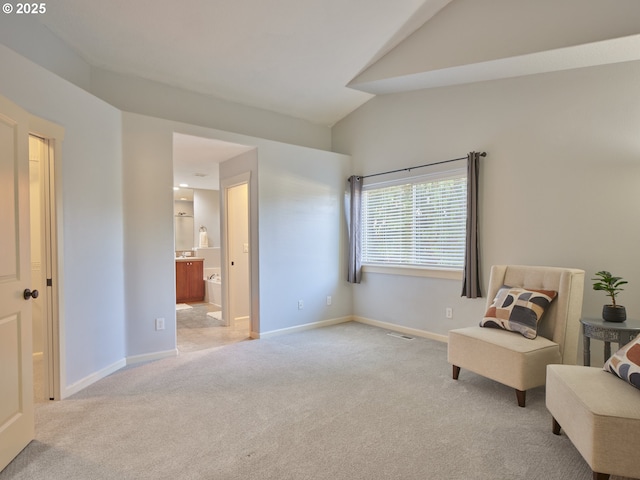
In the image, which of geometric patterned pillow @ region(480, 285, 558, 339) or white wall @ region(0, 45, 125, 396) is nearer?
white wall @ region(0, 45, 125, 396)

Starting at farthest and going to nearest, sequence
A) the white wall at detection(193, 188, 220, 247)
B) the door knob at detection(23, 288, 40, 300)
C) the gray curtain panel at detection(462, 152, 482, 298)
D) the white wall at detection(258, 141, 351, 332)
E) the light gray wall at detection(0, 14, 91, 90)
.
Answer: the white wall at detection(193, 188, 220, 247)
the white wall at detection(258, 141, 351, 332)
the gray curtain panel at detection(462, 152, 482, 298)
the light gray wall at detection(0, 14, 91, 90)
the door knob at detection(23, 288, 40, 300)

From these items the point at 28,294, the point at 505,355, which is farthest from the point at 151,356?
the point at 505,355

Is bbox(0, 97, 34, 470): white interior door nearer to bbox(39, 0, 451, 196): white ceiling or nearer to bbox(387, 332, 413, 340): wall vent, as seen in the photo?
bbox(39, 0, 451, 196): white ceiling

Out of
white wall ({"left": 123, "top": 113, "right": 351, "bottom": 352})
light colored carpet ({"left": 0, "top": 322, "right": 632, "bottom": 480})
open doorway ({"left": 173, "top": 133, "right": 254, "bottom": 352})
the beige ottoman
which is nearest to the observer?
the beige ottoman

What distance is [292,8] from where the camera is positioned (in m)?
3.19

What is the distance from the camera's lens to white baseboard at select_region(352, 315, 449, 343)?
437 cm

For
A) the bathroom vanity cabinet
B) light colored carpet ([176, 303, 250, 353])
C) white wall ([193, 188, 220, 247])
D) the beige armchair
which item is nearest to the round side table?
the beige armchair

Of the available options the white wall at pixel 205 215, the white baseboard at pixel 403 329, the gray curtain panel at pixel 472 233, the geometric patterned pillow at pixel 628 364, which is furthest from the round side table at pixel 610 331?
the white wall at pixel 205 215

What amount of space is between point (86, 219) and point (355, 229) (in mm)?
3282

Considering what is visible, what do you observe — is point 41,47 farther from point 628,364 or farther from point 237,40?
point 628,364

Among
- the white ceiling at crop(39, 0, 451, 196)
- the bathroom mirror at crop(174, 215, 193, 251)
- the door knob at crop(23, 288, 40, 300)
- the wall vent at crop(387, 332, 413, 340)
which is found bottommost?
the wall vent at crop(387, 332, 413, 340)

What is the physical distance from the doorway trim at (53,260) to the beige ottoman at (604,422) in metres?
3.51

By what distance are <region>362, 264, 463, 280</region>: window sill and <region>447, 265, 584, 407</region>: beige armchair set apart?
1.00 m

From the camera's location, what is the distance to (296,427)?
7.82 ft
